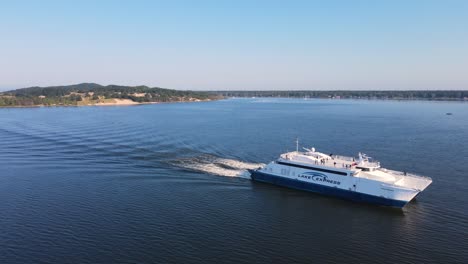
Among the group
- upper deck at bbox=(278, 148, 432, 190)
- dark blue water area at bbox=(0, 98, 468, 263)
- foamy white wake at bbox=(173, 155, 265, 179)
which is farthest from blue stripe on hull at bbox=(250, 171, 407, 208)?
foamy white wake at bbox=(173, 155, 265, 179)

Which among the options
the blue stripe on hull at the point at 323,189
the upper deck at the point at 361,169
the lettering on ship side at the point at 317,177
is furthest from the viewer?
the lettering on ship side at the point at 317,177

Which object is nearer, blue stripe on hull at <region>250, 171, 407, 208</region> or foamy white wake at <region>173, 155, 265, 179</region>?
blue stripe on hull at <region>250, 171, 407, 208</region>

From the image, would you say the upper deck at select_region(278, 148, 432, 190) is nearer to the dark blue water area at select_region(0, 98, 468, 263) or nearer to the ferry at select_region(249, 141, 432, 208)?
the ferry at select_region(249, 141, 432, 208)

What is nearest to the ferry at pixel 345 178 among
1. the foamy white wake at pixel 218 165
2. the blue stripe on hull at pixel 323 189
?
the blue stripe on hull at pixel 323 189

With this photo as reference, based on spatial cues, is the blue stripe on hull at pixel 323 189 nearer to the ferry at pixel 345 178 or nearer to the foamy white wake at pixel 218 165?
the ferry at pixel 345 178

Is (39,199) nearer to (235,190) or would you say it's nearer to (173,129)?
(235,190)

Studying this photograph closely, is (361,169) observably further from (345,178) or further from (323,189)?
(323,189)

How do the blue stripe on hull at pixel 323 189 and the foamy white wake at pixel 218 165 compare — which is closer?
the blue stripe on hull at pixel 323 189

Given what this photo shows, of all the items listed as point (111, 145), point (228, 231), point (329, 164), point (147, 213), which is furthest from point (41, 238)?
point (111, 145)

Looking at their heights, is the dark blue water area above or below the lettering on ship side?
below

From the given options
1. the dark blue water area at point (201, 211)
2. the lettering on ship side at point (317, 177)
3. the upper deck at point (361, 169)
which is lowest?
the dark blue water area at point (201, 211)
